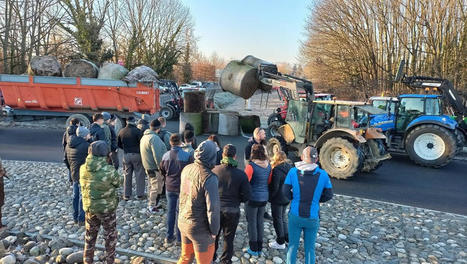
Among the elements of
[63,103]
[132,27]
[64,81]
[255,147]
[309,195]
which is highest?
[132,27]

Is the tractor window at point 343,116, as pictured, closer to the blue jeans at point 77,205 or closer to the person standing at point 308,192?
the person standing at point 308,192

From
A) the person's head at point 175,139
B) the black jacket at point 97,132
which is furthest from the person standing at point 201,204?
the black jacket at point 97,132

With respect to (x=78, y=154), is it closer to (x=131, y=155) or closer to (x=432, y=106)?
(x=131, y=155)

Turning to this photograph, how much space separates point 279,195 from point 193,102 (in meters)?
10.1

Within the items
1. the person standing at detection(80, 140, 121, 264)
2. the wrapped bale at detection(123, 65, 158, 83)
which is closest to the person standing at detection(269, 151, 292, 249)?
the person standing at detection(80, 140, 121, 264)

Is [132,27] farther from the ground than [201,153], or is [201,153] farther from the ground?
[132,27]

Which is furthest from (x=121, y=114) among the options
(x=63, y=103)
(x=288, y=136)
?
(x=288, y=136)

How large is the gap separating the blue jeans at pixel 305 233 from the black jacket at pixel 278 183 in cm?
60

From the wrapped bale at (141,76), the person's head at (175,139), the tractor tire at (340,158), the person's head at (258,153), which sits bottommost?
the tractor tire at (340,158)

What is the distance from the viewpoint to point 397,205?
6.14 m

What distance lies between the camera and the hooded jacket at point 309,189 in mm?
3434

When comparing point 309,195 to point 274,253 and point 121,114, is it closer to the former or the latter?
point 274,253

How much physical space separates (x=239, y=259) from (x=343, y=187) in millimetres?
4197

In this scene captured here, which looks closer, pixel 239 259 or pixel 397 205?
pixel 239 259
